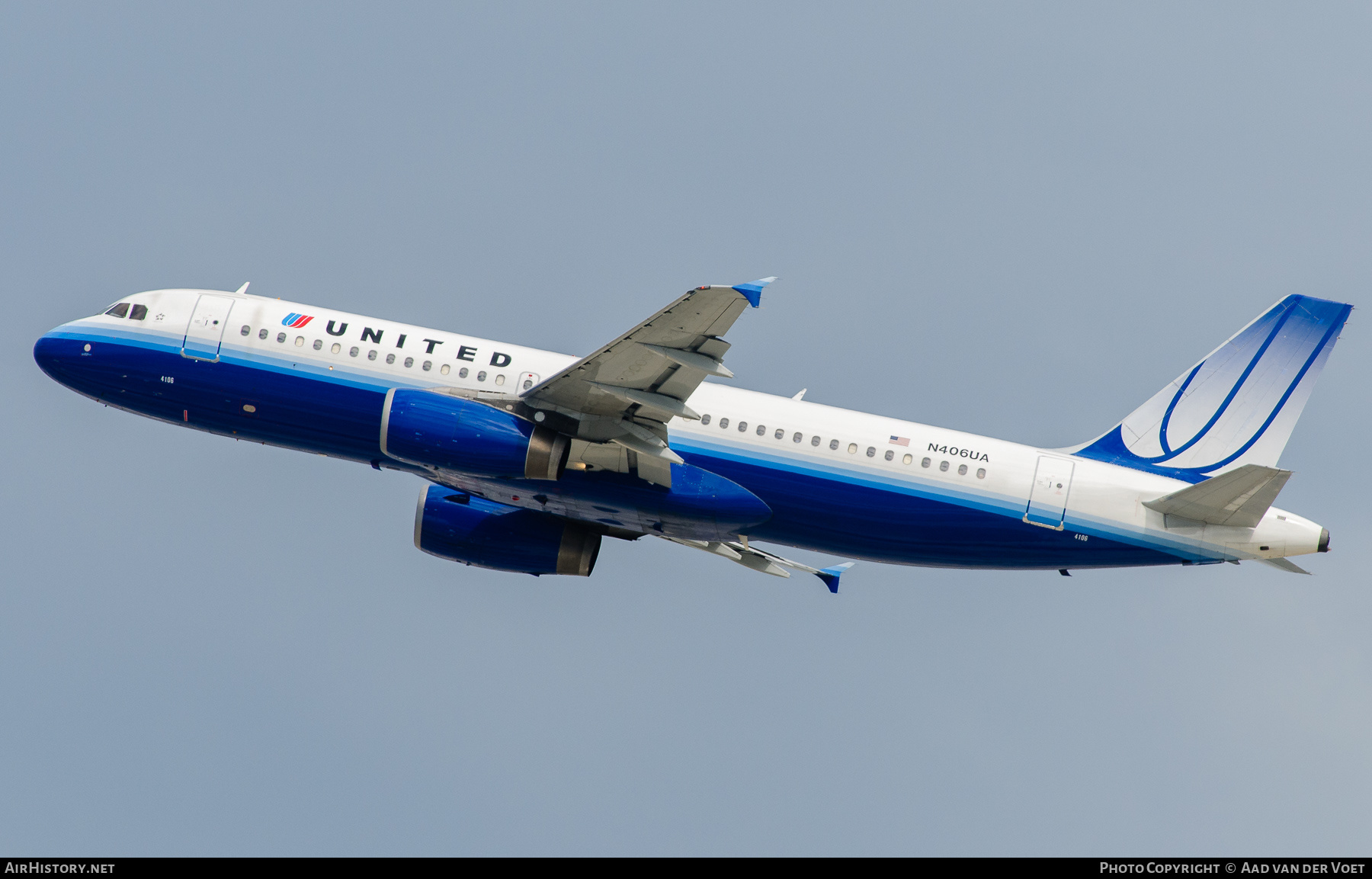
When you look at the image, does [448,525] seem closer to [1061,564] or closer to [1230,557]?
[1061,564]

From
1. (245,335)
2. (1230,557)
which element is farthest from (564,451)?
(1230,557)

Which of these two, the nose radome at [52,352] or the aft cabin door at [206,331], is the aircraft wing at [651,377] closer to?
the aft cabin door at [206,331]

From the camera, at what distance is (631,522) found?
37188 mm

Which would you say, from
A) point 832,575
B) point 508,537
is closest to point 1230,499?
point 832,575

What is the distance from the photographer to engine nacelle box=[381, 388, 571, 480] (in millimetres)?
34000

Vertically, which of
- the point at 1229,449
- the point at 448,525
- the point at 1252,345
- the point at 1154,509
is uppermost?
the point at 1252,345

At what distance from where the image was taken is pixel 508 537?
40.3 meters

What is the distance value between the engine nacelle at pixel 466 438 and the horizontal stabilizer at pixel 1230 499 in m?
15.2

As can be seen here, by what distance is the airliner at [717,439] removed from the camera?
3456 cm

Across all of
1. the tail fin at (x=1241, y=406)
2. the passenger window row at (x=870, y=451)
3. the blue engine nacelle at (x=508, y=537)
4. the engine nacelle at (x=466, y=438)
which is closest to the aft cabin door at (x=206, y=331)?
the engine nacelle at (x=466, y=438)

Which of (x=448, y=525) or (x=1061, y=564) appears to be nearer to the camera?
(x=1061, y=564)

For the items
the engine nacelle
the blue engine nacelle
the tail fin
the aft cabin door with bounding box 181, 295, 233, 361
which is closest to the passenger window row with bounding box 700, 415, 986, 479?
the tail fin

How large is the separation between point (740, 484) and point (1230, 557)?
40.2 ft

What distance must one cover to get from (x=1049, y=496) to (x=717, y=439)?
857 cm
